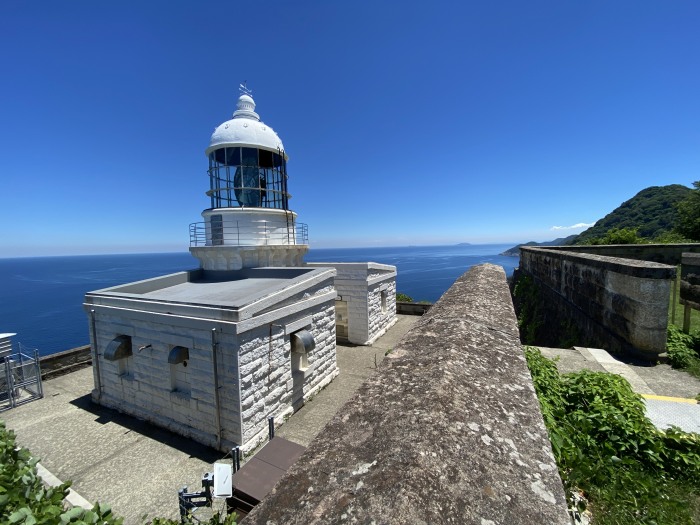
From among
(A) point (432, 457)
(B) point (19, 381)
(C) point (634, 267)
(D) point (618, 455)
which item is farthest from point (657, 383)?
(B) point (19, 381)

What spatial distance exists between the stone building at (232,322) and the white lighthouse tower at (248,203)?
0.05 m

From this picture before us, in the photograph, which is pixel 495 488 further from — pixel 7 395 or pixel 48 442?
pixel 7 395

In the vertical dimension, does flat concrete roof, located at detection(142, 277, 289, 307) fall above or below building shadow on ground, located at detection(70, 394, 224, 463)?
above

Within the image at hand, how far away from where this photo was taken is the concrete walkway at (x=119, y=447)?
645 centimetres

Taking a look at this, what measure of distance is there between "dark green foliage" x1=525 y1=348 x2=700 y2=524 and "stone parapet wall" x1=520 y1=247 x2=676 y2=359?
270 centimetres

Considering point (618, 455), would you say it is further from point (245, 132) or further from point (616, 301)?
point (245, 132)

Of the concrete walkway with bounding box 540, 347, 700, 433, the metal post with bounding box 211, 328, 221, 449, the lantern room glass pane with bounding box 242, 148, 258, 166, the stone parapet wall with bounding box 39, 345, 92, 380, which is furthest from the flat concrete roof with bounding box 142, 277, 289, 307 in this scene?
the concrete walkway with bounding box 540, 347, 700, 433

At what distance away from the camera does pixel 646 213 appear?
2566 inches

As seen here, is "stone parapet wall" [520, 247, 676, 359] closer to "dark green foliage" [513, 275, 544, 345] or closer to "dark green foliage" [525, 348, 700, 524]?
"dark green foliage" [513, 275, 544, 345]

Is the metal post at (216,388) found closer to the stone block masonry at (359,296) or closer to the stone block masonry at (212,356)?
the stone block masonry at (212,356)

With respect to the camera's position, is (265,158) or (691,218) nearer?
(265,158)

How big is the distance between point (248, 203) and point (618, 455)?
14153 mm

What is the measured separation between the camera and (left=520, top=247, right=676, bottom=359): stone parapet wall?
5008mm

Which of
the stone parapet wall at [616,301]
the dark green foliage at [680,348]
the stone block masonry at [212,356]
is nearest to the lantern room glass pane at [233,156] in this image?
the stone block masonry at [212,356]
